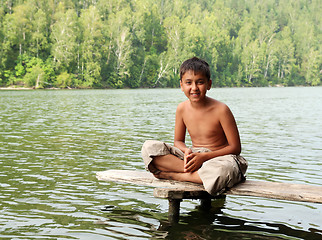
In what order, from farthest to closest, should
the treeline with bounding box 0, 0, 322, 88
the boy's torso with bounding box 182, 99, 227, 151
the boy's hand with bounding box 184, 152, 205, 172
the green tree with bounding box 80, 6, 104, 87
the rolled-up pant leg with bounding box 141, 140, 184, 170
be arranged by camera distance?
the green tree with bounding box 80, 6, 104, 87, the treeline with bounding box 0, 0, 322, 88, the boy's torso with bounding box 182, 99, 227, 151, the rolled-up pant leg with bounding box 141, 140, 184, 170, the boy's hand with bounding box 184, 152, 205, 172

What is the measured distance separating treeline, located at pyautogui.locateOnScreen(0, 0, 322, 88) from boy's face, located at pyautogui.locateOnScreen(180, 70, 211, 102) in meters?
67.7

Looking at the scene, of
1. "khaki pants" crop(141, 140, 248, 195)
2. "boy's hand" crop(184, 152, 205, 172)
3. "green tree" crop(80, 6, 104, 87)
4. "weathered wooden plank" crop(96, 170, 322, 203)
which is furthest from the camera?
"green tree" crop(80, 6, 104, 87)

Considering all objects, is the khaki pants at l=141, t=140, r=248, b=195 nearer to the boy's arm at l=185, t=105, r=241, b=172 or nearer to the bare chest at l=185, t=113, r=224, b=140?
the boy's arm at l=185, t=105, r=241, b=172

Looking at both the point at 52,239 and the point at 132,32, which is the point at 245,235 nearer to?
the point at 52,239

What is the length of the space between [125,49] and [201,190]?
7856 centimetres

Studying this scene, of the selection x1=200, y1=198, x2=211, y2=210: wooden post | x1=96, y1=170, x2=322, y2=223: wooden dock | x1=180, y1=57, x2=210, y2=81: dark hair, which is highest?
x1=180, y1=57, x2=210, y2=81: dark hair

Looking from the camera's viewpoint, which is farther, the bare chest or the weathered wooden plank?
the bare chest

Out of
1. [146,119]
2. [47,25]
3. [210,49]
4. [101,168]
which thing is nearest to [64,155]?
[101,168]

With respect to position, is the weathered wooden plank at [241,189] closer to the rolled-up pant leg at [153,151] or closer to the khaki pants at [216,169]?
the khaki pants at [216,169]

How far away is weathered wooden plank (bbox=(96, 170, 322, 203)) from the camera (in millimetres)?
5145

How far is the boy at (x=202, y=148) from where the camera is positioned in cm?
545

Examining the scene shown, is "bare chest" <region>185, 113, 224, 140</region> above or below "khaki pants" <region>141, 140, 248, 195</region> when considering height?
above

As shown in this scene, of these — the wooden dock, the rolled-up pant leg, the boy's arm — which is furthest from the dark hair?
the wooden dock

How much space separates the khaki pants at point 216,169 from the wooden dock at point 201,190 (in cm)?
14
